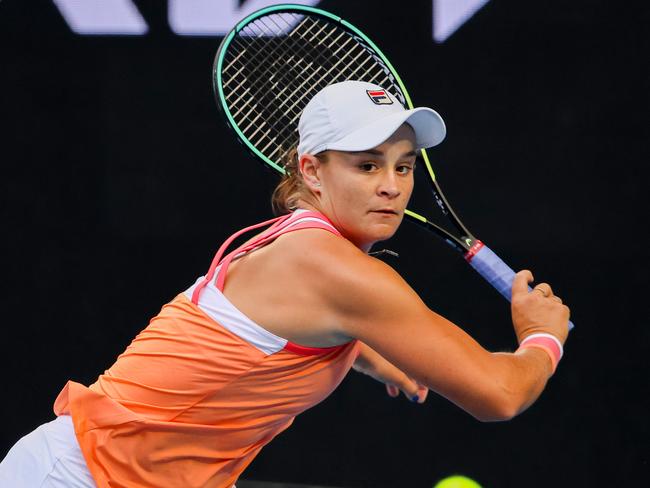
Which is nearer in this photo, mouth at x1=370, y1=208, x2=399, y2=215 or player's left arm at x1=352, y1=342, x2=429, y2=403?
mouth at x1=370, y1=208, x2=399, y2=215

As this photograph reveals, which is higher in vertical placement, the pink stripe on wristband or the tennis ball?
the pink stripe on wristband

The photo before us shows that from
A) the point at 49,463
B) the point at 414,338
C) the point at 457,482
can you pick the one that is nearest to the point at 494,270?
the point at 414,338

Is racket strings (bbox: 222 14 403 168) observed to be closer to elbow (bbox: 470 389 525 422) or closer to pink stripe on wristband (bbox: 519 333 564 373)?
pink stripe on wristband (bbox: 519 333 564 373)

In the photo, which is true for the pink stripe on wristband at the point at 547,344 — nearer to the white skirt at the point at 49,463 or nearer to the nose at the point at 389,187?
the nose at the point at 389,187

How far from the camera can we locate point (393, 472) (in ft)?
10.6

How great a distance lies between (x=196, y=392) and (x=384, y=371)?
2.05ft

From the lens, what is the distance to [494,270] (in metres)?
2.04

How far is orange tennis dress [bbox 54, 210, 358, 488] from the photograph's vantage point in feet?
5.31

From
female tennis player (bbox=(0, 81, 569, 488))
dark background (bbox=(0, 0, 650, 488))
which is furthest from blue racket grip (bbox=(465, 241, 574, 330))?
dark background (bbox=(0, 0, 650, 488))

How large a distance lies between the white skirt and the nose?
69 cm

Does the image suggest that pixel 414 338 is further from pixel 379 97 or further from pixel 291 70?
pixel 291 70

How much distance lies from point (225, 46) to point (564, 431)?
5.71 ft

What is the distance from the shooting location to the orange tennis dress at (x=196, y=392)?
162cm

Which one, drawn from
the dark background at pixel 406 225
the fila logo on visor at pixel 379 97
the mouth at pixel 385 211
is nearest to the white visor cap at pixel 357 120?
the fila logo on visor at pixel 379 97
